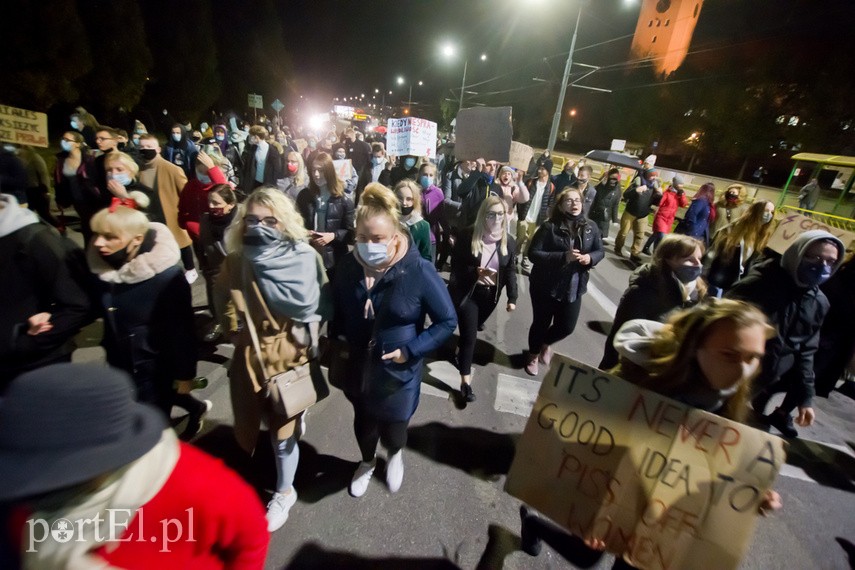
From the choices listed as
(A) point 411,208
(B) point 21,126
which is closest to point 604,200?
(A) point 411,208

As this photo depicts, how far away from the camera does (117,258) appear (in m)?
2.17

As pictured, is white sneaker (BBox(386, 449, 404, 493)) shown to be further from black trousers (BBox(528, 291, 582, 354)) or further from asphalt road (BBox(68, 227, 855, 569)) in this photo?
black trousers (BBox(528, 291, 582, 354))

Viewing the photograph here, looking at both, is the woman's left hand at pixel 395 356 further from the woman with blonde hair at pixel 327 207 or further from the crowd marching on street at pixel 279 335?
the woman with blonde hair at pixel 327 207

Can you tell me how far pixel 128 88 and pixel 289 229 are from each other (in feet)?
85.9

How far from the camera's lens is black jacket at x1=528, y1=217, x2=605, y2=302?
404 cm

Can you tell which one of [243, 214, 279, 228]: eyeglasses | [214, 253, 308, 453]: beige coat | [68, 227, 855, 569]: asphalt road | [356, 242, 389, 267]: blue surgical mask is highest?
[243, 214, 279, 228]: eyeglasses

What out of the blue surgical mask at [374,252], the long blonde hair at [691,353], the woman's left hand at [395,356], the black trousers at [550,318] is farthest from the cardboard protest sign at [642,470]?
the black trousers at [550,318]

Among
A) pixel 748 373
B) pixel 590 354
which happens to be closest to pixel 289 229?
pixel 748 373

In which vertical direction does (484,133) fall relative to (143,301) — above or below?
above

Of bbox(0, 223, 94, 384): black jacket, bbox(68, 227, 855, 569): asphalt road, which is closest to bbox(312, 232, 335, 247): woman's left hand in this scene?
bbox(68, 227, 855, 569): asphalt road

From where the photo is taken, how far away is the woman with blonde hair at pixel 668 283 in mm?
2822

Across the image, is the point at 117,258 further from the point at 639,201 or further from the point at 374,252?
the point at 639,201

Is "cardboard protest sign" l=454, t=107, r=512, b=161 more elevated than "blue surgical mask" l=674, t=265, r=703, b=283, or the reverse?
"cardboard protest sign" l=454, t=107, r=512, b=161

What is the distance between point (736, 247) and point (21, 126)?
8.65 metres
